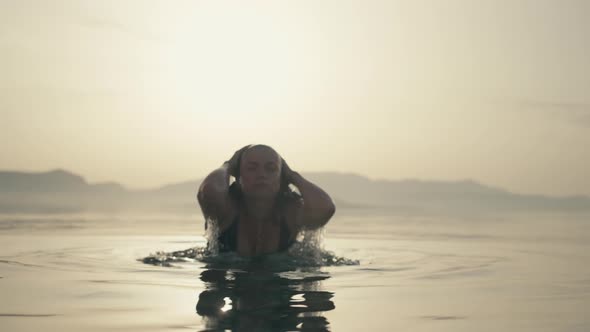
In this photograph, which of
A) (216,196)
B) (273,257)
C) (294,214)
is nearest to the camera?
(216,196)

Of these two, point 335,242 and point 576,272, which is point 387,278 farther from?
point 335,242

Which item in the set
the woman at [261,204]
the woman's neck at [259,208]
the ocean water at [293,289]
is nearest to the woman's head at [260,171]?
the woman at [261,204]

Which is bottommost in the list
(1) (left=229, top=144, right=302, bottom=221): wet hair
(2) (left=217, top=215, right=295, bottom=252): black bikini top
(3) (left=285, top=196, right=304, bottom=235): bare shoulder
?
(2) (left=217, top=215, right=295, bottom=252): black bikini top

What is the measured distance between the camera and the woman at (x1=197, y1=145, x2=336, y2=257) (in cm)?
783

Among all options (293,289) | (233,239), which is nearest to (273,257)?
(233,239)

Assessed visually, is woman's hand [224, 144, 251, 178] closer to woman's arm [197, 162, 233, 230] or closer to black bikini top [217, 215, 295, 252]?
woman's arm [197, 162, 233, 230]

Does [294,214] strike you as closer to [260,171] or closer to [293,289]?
[260,171]

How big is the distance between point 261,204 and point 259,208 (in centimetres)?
6

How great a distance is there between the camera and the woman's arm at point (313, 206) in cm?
798

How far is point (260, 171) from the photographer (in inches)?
308

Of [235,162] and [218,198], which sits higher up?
[235,162]

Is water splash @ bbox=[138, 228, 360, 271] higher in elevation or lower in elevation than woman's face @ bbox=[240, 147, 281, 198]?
lower

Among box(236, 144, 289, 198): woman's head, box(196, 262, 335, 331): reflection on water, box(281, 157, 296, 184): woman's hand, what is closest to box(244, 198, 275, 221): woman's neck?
box(236, 144, 289, 198): woman's head

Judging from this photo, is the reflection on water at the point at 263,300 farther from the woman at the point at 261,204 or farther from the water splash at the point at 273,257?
the woman at the point at 261,204
